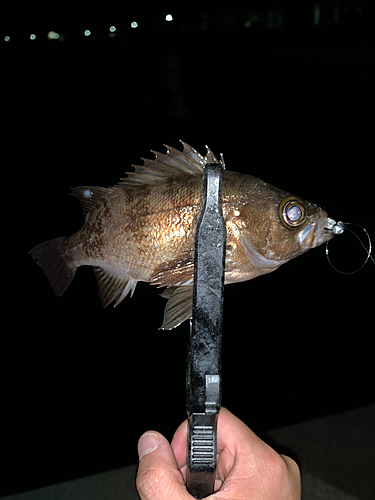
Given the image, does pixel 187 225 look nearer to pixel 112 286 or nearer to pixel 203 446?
pixel 112 286

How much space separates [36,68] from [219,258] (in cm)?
1620

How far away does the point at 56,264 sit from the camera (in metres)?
1.62

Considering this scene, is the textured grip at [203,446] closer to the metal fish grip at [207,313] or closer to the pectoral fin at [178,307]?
the metal fish grip at [207,313]

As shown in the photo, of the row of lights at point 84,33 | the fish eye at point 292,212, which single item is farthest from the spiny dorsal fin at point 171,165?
the row of lights at point 84,33

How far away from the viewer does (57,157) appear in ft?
15.8

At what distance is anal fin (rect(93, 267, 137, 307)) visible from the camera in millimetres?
1474

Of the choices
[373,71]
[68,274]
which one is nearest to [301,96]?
[373,71]

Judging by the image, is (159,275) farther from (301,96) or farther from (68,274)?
(301,96)

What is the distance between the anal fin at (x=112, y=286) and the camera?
4.83 ft

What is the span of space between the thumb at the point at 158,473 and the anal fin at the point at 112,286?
446 mm

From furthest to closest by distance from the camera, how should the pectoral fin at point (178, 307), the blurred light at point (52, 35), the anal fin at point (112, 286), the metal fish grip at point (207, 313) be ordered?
1. the blurred light at point (52, 35)
2. the anal fin at point (112, 286)
3. the pectoral fin at point (178, 307)
4. the metal fish grip at point (207, 313)

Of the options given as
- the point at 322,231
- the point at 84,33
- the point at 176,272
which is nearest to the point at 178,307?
the point at 176,272

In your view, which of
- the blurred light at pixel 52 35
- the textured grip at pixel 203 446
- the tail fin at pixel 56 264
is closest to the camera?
the textured grip at pixel 203 446

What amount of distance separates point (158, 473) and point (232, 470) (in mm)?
225
